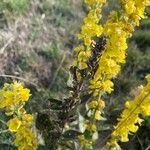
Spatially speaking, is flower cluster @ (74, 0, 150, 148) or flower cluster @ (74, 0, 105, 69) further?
flower cluster @ (74, 0, 105, 69)

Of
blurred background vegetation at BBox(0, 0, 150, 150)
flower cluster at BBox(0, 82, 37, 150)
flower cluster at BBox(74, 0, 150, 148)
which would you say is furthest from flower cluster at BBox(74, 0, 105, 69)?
blurred background vegetation at BBox(0, 0, 150, 150)

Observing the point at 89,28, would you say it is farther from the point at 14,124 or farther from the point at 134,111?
the point at 14,124

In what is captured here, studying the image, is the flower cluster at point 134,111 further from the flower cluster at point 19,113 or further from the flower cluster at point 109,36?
the flower cluster at point 19,113

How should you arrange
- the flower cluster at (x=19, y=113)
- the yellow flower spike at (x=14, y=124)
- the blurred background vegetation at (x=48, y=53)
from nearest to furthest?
the flower cluster at (x=19, y=113) < the yellow flower spike at (x=14, y=124) < the blurred background vegetation at (x=48, y=53)

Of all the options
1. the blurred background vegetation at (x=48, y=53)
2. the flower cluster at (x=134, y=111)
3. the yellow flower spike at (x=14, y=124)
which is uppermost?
the blurred background vegetation at (x=48, y=53)

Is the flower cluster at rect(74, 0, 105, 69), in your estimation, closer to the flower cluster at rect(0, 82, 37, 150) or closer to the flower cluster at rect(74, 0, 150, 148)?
the flower cluster at rect(74, 0, 150, 148)

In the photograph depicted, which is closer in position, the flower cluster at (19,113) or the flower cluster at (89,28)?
the flower cluster at (19,113)

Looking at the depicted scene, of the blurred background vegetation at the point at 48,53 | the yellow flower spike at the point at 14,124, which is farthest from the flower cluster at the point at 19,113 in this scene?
the blurred background vegetation at the point at 48,53
